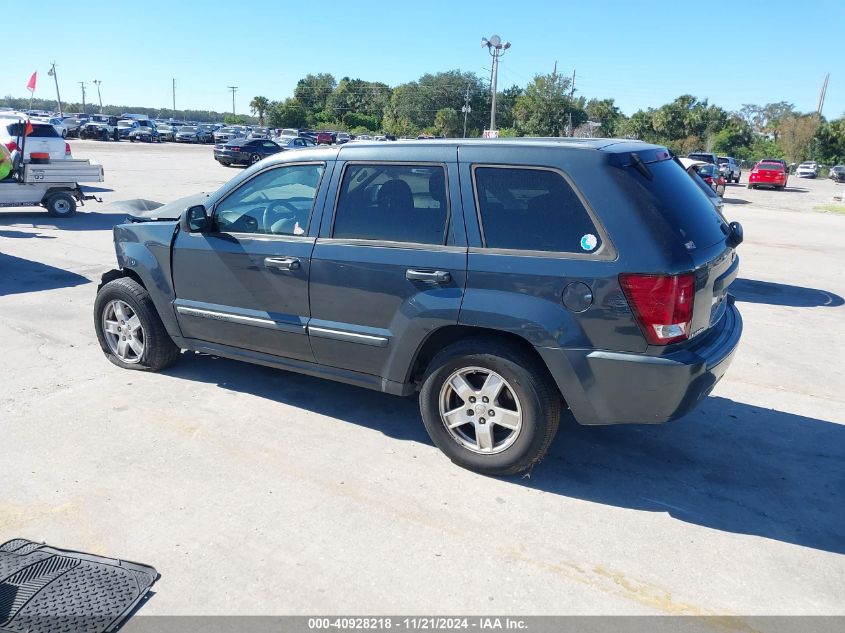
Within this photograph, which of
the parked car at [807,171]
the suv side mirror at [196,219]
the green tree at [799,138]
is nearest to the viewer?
the suv side mirror at [196,219]

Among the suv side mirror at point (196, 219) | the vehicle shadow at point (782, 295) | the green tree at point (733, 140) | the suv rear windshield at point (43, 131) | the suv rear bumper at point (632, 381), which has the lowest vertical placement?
the vehicle shadow at point (782, 295)

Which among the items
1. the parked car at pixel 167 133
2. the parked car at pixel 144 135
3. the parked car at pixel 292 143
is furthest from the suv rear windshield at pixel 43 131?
the parked car at pixel 167 133

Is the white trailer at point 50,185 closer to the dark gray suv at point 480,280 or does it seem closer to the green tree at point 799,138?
the dark gray suv at point 480,280

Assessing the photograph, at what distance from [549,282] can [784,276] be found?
8656 millimetres

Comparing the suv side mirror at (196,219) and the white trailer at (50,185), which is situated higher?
the suv side mirror at (196,219)

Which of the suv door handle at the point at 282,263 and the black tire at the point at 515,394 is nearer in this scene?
the black tire at the point at 515,394

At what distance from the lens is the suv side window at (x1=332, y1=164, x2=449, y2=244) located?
13.3ft

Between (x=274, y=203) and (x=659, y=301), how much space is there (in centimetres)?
270

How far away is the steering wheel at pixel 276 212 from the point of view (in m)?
4.62

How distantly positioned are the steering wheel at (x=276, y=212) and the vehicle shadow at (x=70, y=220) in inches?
378

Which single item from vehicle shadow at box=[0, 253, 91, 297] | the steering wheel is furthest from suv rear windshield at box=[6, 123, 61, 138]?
the steering wheel

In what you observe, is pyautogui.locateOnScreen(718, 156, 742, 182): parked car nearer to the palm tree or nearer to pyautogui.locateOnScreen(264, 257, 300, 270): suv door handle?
pyautogui.locateOnScreen(264, 257, 300, 270): suv door handle

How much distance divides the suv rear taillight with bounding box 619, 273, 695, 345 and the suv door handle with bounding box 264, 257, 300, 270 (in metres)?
2.08

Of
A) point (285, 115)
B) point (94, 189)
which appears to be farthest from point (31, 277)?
point (285, 115)
